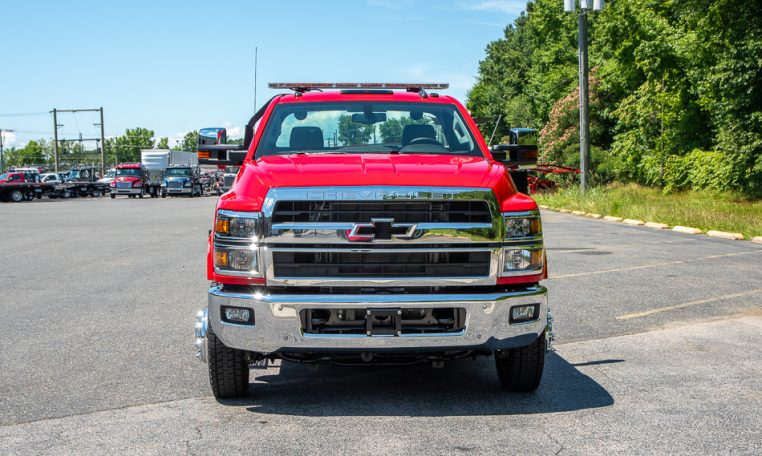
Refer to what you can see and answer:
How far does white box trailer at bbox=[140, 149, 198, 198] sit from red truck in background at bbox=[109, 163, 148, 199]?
0.97 meters

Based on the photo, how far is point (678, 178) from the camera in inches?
1539

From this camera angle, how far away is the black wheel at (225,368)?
5523mm

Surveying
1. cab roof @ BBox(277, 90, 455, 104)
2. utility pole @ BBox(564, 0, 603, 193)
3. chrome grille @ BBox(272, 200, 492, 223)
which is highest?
utility pole @ BBox(564, 0, 603, 193)

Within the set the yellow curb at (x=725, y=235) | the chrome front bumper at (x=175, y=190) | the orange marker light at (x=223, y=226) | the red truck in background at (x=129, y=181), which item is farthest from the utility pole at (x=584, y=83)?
the red truck in background at (x=129, y=181)

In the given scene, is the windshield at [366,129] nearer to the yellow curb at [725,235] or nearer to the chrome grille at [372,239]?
the chrome grille at [372,239]

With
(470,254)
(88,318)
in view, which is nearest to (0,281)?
(88,318)

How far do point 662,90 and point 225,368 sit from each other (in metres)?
38.7

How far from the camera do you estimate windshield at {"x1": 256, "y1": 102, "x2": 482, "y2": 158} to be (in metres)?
6.65

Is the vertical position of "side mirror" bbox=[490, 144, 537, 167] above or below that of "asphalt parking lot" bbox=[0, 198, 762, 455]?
above

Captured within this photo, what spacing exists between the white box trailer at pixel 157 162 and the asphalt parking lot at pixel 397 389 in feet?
186

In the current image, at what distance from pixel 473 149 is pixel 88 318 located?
466 centimetres

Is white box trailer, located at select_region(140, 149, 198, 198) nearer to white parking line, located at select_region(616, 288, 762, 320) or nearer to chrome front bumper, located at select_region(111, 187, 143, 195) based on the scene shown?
chrome front bumper, located at select_region(111, 187, 143, 195)

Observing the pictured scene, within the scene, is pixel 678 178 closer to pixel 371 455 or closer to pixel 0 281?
pixel 0 281

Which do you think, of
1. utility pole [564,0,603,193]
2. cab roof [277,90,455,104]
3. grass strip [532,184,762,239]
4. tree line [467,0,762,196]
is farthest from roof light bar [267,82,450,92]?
utility pole [564,0,603,193]
